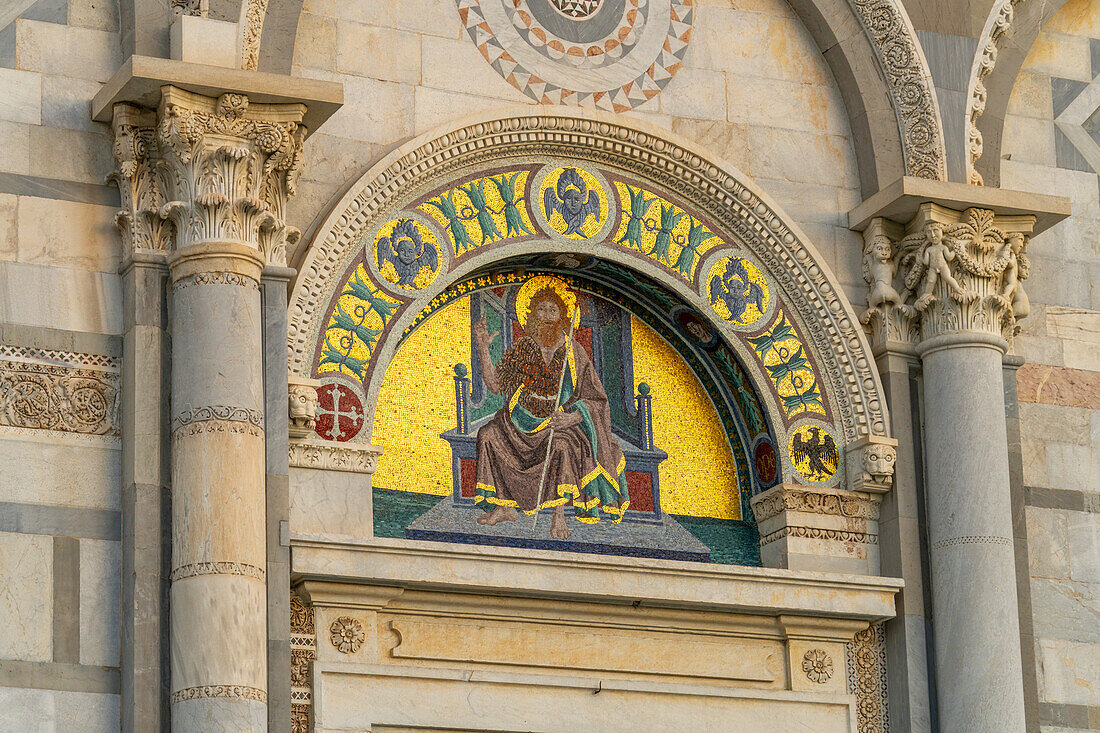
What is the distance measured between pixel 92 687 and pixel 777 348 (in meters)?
4.43

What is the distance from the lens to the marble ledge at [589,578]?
428 inches

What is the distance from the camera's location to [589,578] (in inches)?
448

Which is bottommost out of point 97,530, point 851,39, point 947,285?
point 97,530

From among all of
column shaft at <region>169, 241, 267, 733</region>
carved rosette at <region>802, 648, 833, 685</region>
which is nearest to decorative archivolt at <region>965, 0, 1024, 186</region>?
Answer: carved rosette at <region>802, 648, 833, 685</region>

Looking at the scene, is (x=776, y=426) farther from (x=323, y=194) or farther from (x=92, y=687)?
(x=92, y=687)

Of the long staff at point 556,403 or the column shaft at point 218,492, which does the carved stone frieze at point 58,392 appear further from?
the long staff at point 556,403

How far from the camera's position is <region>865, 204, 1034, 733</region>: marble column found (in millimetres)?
11836

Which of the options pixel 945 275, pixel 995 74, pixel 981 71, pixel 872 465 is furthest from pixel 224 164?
pixel 995 74

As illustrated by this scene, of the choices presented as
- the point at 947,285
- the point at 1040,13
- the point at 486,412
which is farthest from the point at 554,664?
the point at 1040,13

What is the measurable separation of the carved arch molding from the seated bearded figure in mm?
335

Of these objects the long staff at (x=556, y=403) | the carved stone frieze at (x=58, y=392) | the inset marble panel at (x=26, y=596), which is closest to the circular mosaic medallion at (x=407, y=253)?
the long staff at (x=556, y=403)

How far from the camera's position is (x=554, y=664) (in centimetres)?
1140

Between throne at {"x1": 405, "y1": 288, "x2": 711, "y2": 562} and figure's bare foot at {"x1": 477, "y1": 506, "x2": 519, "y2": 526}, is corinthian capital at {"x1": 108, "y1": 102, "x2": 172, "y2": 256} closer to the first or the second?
throne at {"x1": 405, "y1": 288, "x2": 711, "y2": 562}

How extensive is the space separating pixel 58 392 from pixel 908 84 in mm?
5370
